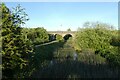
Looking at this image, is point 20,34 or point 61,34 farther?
point 61,34

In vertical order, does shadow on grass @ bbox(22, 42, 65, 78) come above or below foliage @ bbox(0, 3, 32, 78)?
below

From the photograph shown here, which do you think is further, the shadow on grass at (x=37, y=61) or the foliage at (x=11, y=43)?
the shadow on grass at (x=37, y=61)

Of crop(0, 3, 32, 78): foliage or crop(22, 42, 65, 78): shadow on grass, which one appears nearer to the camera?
crop(0, 3, 32, 78): foliage

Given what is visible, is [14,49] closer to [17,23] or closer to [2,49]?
[2,49]

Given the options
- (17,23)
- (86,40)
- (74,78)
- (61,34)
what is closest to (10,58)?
(17,23)

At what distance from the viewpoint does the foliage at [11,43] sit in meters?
4.86

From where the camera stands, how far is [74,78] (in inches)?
424

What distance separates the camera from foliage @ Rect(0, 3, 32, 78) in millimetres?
4862

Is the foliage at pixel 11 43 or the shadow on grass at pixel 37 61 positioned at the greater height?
the foliage at pixel 11 43

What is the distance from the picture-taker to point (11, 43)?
493 cm

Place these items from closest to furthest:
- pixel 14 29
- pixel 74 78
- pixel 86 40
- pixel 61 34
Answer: pixel 14 29 → pixel 74 78 → pixel 86 40 → pixel 61 34

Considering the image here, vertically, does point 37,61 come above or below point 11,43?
below

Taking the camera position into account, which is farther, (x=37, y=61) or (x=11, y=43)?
(x=37, y=61)

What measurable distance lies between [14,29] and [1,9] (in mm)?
586
